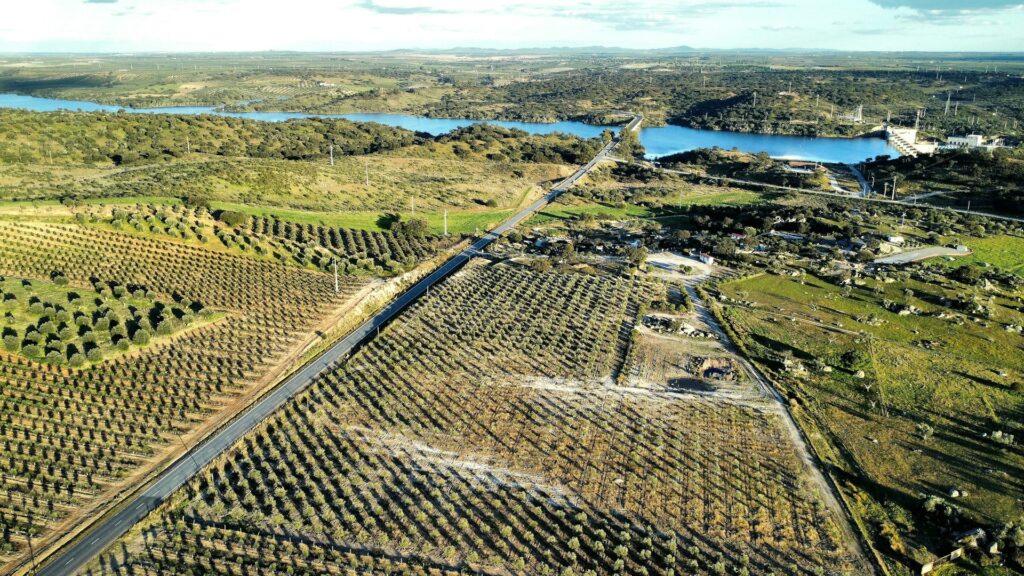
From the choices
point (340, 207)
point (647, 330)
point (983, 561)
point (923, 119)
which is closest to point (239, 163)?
point (340, 207)

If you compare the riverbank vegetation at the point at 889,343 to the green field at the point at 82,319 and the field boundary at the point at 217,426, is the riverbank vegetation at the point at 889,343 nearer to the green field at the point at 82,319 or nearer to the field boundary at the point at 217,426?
the field boundary at the point at 217,426

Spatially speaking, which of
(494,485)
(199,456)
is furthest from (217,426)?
(494,485)

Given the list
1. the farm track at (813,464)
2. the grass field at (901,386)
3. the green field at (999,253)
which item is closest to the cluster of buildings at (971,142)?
the green field at (999,253)

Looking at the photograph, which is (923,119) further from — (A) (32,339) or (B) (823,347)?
(A) (32,339)

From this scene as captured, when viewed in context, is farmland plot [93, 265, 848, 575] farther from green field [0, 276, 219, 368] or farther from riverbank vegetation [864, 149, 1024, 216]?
riverbank vegetation [864, 149, 1024, 216]

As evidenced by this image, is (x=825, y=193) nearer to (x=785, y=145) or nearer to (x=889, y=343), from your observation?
(x=889, y=343)

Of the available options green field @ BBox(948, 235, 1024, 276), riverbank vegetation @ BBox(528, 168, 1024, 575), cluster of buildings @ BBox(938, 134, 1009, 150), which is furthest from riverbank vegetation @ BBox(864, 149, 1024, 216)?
cluster of buildings @ BBox(938, 134, 1009, 150)
